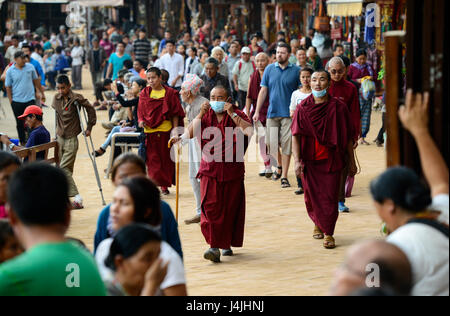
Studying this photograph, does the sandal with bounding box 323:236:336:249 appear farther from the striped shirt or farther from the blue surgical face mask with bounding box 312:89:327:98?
the striped shirt

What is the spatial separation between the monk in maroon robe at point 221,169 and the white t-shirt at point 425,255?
4.64 metres

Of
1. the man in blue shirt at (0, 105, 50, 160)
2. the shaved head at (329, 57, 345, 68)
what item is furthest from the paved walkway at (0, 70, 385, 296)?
the shaved head at (329, 57, 345, 68)

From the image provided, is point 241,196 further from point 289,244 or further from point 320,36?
point 320,36

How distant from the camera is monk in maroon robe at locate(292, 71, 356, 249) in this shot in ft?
28.1

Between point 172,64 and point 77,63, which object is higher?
point 172,64

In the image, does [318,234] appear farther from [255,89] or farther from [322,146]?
[255,89]

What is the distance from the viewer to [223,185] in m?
8.18

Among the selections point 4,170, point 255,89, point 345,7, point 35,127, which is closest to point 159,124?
point 35,127

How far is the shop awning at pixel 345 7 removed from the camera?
15.6 metres

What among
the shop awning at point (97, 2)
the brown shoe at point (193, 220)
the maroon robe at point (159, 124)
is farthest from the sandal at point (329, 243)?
the shop awning at point (97, 2)

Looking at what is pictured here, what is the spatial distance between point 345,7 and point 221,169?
8779mm

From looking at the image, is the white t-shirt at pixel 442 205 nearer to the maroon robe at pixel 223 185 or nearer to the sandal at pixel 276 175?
the maroon robe at pixel 223 185

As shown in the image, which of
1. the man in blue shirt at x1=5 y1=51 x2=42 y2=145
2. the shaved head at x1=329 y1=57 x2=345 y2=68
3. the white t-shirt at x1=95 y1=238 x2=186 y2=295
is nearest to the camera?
the white t-shirt at x1=95 y1=238 x2=186 y2=295
